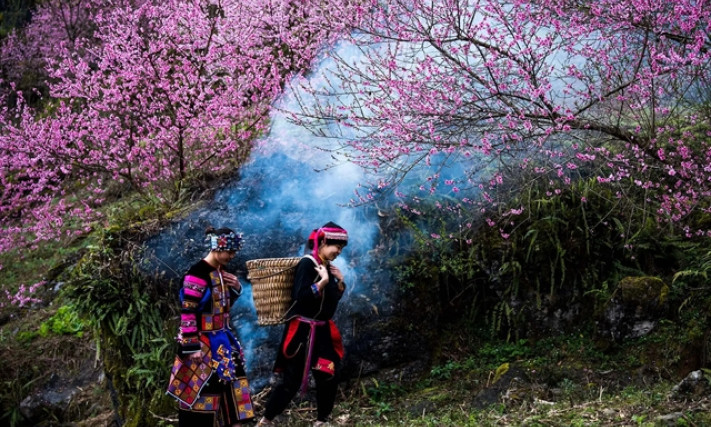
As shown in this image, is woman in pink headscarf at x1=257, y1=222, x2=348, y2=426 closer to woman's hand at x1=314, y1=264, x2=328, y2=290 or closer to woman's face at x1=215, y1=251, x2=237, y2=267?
woman's hand at x1=314, y1=264, x2=328, y2=290

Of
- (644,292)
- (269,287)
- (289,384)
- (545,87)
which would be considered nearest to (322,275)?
(269,287)

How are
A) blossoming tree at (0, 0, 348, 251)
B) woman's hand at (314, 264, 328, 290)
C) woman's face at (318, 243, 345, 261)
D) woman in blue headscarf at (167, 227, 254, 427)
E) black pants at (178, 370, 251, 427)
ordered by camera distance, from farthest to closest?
1. blossoming tree at (0, 0, 348, 251)
2. woman's face at (318, 243, 345, 261)
3. woman's hand at (314, 264, 328, 290)
4. black pants at (178, 370, 251, 427)
5. woman in blue headscarf at (167, 227, 254, 427)

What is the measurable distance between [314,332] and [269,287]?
1.79 ft

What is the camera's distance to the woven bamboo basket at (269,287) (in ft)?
16.2

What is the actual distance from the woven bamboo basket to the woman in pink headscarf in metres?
0.11

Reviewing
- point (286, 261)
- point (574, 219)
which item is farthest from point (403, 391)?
point (574, 219)

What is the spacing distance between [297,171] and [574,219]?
359 centimetres

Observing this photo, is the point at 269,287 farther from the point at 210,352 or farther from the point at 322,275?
the point at 210,352

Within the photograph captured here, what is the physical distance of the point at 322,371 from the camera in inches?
199

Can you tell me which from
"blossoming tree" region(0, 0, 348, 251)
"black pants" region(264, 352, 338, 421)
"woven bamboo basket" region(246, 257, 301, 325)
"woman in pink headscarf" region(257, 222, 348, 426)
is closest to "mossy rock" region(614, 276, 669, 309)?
"woman in pink headscarf" region(257, 222, 348, 426)

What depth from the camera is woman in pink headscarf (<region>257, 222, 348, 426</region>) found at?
197 inches

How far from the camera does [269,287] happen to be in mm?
4941

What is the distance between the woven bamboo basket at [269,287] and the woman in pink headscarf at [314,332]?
107mm

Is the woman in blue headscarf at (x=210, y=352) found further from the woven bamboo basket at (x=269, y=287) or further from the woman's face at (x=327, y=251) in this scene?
the woman's face at (x=327, y=251)
